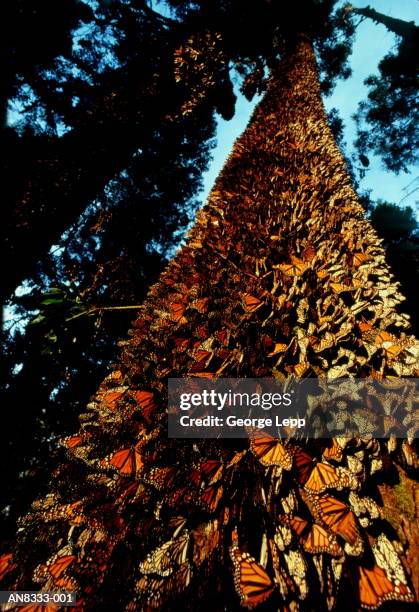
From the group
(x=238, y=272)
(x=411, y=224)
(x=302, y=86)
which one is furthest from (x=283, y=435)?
(x=411, y=224)

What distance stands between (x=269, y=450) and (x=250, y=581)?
13.3 inches

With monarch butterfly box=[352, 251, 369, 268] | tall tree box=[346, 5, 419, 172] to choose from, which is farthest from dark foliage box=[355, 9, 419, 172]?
monarch butterfly box=[352, 251, 369, 268]

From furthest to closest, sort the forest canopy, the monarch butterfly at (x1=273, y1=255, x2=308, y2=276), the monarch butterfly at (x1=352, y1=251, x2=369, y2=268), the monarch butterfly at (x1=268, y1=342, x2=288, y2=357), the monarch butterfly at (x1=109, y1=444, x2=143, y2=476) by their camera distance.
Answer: the forest canopy
the monarch butterfly at (x1=352, y1=251, x2=369, y2=268)
the monarch butterfly at (x1=273, y1=255, x2=308, y2=276)
the monarch butterfly at (x1=268, y1=342, x2=288, y2=357)
the monarch butterfly at (x1=109, y1=444, x2=143, y2=476)

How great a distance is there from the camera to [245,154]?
12.3 feet

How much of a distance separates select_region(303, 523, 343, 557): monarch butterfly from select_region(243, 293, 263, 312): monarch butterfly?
88cm

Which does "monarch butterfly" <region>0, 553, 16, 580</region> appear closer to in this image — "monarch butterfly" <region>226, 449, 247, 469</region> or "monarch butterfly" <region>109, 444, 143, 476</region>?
"monarch butterfly" <region>109, 444, 143, 476</region>

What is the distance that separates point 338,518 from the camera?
83 centimetres

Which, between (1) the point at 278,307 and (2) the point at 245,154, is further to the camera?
(2) the point at 245,154

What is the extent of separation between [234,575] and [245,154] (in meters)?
4.08

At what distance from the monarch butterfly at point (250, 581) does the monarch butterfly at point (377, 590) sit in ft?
0.80

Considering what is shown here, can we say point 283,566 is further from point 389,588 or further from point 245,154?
point 245,154

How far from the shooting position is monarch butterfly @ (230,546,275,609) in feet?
2.49

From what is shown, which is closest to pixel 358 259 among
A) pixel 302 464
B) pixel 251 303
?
pixel 251 303

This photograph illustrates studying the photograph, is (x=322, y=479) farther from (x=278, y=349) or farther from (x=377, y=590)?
(x=278, y=349)
